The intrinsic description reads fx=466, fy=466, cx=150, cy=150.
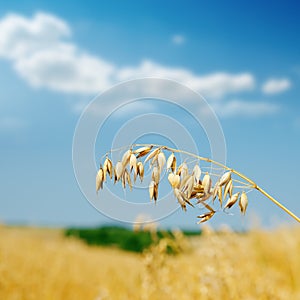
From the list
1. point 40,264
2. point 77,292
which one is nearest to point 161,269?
point 77,292

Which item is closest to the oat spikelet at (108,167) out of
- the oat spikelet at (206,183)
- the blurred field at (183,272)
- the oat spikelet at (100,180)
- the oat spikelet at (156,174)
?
the oat spikelet at (100,180)

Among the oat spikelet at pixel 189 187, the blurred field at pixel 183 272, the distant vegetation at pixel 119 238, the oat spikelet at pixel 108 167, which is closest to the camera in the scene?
the oat spikelet at pixel 189 187

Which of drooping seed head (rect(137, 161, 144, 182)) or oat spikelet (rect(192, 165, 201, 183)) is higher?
oat spikelet (rect(192, 165, 201, 183))

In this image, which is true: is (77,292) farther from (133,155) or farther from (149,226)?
(133,155)

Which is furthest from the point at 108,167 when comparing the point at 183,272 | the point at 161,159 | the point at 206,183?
the point at 183,272

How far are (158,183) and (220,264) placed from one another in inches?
76.6

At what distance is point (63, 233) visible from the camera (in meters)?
19.7

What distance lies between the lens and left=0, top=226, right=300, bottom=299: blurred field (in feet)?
8.86

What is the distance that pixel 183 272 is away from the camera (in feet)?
12.0

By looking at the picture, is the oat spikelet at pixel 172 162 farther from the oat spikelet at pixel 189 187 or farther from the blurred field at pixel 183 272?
the blurred field at pixel 183 272

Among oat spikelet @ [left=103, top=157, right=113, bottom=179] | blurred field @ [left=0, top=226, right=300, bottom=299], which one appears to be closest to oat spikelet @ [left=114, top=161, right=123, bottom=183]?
oat spikelet @ [left=103, top=157, right=113, bottom=179]

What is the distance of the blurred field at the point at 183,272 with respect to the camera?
270 centimetres

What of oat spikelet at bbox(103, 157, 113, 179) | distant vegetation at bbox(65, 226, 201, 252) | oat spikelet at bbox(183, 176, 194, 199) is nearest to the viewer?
oat spikelet at bbox(183, 176, 194, 199)

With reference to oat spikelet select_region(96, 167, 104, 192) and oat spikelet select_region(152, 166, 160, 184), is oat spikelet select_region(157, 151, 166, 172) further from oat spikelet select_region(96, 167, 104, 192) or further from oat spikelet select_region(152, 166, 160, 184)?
oat spikelet select_region(96, 167, 104, 192)
